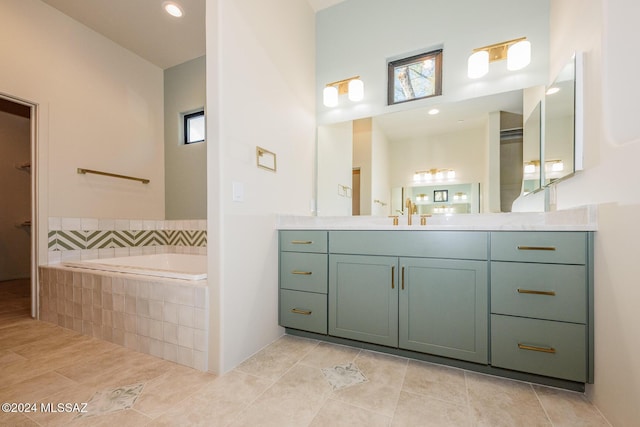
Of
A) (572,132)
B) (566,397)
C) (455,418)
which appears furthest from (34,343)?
(572,132)

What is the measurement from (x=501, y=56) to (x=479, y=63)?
0.50 ft

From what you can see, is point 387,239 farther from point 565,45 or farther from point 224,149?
point 565,45

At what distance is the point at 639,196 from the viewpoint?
944 mm

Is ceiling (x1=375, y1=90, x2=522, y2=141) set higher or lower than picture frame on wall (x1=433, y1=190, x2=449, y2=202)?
higher

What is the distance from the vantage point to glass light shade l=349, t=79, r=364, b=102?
2.30 metres

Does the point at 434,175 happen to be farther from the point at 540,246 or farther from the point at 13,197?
the point at 13,197

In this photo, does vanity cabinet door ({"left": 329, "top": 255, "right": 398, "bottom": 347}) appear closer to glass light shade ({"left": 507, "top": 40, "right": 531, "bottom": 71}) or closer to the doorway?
glass light shade ({"left": 507, "top": 40, "right": 531, "bottom": 71})

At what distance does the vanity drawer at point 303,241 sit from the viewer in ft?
6.07

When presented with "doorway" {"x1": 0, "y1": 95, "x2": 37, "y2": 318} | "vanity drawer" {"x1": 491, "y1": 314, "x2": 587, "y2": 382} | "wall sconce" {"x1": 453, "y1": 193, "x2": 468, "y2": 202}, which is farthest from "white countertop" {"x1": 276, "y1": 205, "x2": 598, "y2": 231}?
"doorway" {"x1": 0, "y1": 95, "x2": 37, "y2": 318}

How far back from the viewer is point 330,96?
2.40 metres

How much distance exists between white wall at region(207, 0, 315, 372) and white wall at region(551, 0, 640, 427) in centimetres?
175

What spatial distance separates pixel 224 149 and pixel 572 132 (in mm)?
1884

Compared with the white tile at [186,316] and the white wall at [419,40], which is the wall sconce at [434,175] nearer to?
the white wall at [419,40]

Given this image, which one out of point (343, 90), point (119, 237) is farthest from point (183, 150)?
point (343, 90)
